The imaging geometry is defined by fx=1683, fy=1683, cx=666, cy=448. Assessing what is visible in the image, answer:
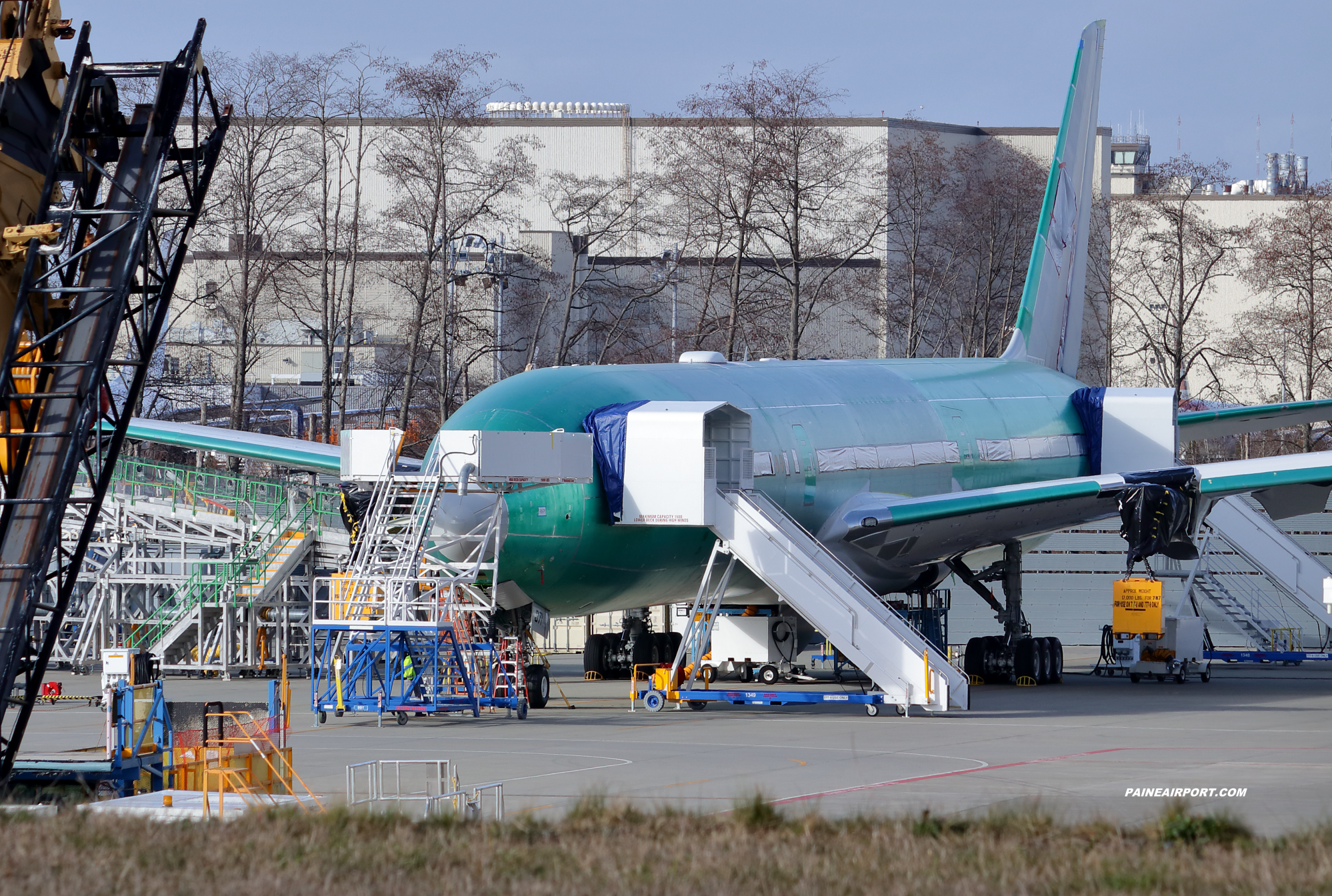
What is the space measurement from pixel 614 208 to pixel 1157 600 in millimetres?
43836

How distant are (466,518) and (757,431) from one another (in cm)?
499

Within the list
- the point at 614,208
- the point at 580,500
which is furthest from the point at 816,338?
the point at 580,500

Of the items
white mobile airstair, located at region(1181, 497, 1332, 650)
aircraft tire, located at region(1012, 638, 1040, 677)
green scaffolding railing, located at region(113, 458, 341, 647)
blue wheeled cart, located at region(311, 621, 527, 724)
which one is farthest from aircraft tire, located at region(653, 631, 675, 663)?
white mobile airstair, located at region(1181, 497, 1332, 650)

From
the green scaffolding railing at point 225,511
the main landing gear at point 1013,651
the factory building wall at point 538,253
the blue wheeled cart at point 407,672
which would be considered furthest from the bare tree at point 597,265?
the blue wheeled cart at point 407,672

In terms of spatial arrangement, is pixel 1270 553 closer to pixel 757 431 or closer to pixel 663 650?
pixel 663 650

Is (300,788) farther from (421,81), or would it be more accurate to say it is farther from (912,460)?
(421,81)

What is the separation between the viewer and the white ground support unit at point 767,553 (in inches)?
842

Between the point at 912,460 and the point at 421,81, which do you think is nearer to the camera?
the point at 912,460

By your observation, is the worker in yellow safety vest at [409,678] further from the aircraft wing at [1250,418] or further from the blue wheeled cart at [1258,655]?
the blue wheeled cart at [1258,655]

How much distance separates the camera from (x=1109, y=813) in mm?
12297

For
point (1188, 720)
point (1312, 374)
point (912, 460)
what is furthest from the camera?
point (1312, 374)

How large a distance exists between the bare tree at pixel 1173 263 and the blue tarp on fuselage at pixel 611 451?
15171 mm

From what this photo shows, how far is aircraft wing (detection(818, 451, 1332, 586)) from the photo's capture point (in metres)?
24.1

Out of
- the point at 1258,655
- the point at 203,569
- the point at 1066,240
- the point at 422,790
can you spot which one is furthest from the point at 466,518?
the point at 1258,655
